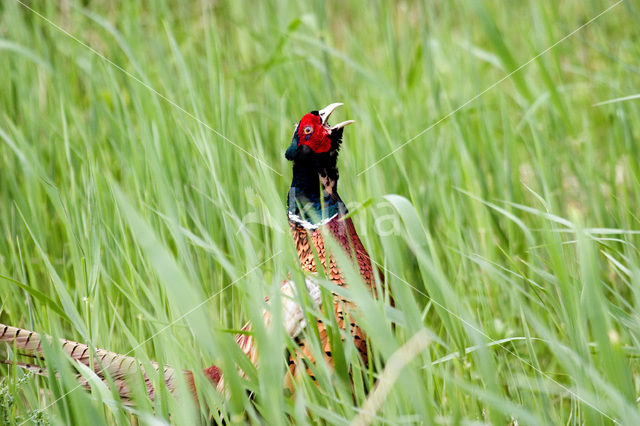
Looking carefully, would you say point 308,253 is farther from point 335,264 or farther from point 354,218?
point 354,218

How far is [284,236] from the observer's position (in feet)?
5.27

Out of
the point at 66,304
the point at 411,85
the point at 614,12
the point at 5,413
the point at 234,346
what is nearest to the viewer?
the point at 234,346

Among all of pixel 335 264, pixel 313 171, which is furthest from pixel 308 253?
pixel 313 171

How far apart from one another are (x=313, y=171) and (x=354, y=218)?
1.72 feet

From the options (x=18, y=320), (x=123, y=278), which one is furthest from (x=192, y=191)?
(x=18, y=320)

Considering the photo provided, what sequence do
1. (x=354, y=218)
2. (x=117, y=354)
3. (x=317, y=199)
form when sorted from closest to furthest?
(x=117, y=354)
(x=317, y=199)
(x=354, y=218)

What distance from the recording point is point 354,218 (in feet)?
8.22

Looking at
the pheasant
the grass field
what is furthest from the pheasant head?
the grass field

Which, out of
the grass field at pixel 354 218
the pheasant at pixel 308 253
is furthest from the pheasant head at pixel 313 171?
the grass field at pixel 354 218

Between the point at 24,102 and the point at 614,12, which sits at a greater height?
the point at 24,102

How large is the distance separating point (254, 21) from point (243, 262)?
2.39 metres

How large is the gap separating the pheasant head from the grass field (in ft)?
0.38

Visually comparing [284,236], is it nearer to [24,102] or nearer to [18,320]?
[18,320]

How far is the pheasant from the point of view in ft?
5.95
